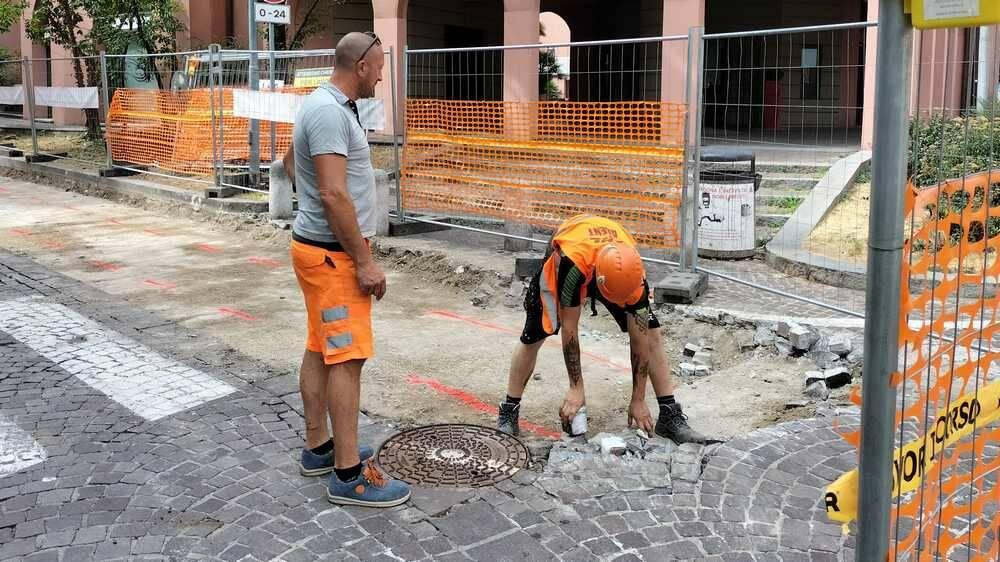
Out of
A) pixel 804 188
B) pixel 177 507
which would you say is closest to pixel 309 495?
pixel 177 507

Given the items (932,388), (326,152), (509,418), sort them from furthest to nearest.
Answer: (509,418), (326,152), (932,388)

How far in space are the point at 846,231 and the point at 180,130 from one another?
30.0 ft

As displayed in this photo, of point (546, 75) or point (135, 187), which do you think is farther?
point (546, 75)

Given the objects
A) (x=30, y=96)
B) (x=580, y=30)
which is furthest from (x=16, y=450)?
(x=580, y=30)

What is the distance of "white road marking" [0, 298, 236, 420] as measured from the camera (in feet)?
16.9

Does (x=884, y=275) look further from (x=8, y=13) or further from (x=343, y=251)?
(x=8, y=13)

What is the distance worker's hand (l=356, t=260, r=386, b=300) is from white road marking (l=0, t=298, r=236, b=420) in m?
1.81

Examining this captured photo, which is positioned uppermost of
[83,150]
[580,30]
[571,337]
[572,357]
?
[580,30]

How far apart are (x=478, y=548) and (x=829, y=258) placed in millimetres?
5858

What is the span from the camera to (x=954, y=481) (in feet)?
8.73

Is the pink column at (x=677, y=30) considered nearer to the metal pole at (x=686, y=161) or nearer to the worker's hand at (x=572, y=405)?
the metal pole at (x=686, y=161)

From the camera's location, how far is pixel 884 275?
68.9 inches

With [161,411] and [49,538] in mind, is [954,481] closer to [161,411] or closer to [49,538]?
[49,538]

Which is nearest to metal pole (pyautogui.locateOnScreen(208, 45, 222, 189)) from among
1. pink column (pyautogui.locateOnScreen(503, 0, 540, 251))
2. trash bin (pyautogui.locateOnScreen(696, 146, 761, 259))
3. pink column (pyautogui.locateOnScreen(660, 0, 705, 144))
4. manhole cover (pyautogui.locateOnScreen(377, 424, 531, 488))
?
pink column (pyautogui.locateOnScreen(503, 0, 540, 251))
